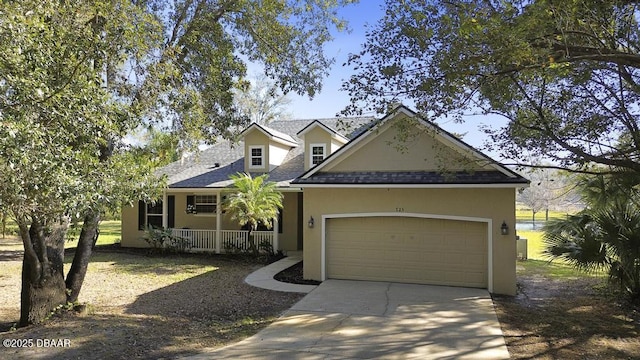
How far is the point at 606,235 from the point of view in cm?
995

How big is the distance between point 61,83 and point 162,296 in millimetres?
6863

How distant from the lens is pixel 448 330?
7.88m

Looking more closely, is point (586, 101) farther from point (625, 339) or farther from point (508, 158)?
point (625, 339)

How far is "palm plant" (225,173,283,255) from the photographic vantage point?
50.5ft

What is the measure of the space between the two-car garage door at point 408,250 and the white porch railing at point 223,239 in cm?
537

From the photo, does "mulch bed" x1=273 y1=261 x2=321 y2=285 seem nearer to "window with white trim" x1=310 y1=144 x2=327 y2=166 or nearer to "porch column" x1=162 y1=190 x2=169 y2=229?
"window with white trim" x1=310 y1=144 x2=327 y2=166

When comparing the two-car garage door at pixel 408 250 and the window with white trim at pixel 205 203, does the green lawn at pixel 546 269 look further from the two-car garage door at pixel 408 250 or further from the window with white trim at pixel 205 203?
the window with white trim at pixel 205 203

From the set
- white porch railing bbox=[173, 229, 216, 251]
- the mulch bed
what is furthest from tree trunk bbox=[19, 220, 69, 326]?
white porch railing bbox=[173, 229, 216, 251]

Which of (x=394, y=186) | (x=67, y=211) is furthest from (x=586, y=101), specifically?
(x=67, y=211)

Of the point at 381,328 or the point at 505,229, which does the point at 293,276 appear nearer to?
the point at 381,328

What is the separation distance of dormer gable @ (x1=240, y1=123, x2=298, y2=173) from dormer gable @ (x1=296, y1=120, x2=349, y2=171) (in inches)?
64.3

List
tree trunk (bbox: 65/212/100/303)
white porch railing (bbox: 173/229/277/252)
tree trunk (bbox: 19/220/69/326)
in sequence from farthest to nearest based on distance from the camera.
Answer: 1. white porch railing (bbox: 173/229/277/252)
2. tree trunk (bbox: 65/212/100/303)
3. tree trunk (bbox: 19/220/69/326)

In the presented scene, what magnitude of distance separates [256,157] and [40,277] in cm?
1148

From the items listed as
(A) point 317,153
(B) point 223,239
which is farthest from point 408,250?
(B) point 223,239
